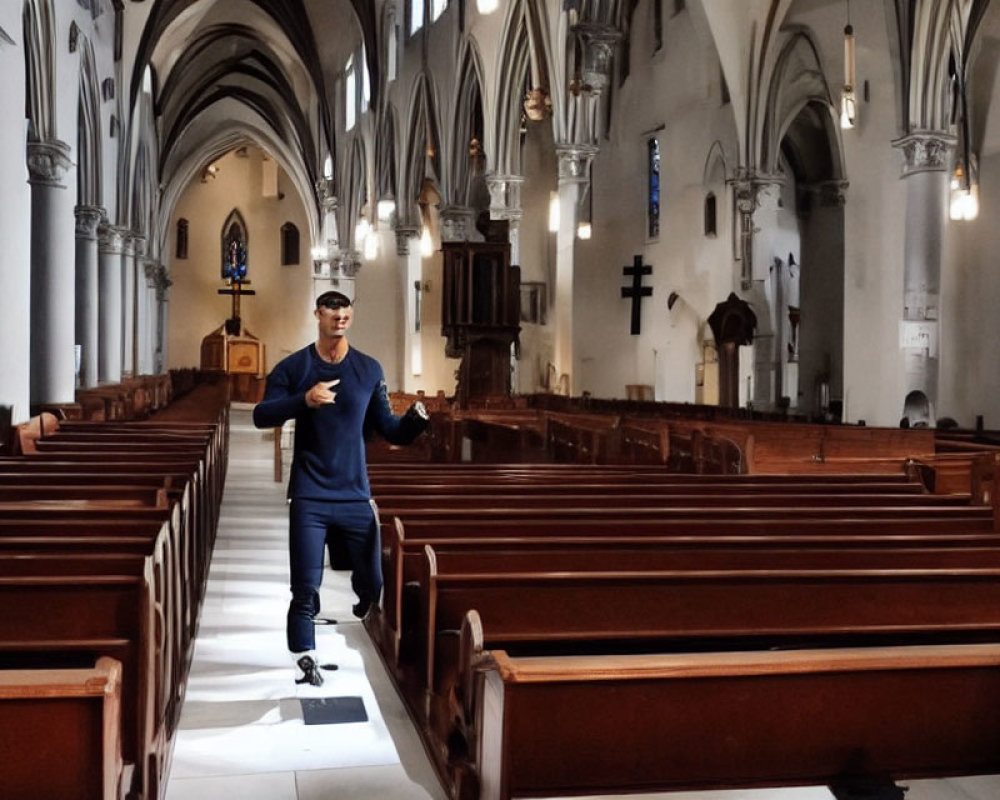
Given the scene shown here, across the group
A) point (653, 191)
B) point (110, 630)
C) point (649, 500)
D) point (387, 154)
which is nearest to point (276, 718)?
point (110, 630)

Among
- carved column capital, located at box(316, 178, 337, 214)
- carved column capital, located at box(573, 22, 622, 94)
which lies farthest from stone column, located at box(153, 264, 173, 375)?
carved column capital, located at box(573, 22, 622, 94)

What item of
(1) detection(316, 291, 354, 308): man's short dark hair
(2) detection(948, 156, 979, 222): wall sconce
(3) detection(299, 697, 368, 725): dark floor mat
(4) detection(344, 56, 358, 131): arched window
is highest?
(4) detection(344, 56, 358, 131): arched window

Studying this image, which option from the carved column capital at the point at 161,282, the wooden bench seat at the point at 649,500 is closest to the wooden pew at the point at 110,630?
the wooden bench seat at the point at 649,500

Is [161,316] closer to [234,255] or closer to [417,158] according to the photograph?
[234,255]

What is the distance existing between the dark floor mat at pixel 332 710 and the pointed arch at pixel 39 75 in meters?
10.6

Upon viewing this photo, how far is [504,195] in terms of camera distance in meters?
20.7

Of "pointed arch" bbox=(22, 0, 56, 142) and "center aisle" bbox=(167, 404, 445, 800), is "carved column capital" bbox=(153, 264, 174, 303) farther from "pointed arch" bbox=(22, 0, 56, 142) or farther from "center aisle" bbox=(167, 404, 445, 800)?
"center aisle" bbox=(167, 404, 445, 800)

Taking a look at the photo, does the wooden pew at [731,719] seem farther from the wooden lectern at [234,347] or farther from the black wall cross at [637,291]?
the wooden lectern at [234,347]

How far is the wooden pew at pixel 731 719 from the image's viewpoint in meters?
2.37

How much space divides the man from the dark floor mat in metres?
0.18

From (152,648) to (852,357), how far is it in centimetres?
1517

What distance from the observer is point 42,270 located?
12961 mm

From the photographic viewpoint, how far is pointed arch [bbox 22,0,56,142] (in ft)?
40.4

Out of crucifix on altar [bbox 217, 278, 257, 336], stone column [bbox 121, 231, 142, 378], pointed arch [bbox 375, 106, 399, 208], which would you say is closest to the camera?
stone column [bbox 121, 231, 142, 378]
